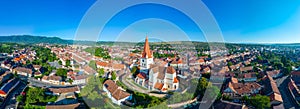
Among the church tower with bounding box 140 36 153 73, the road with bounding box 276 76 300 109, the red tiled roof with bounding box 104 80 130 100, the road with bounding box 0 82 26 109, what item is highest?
the church tower with bounding box 140 36 153 73

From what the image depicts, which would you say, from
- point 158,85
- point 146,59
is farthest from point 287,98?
point 146,59

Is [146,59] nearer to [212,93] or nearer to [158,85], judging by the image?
[158,85]

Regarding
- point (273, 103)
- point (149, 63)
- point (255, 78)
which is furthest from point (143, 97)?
point (255, 78)

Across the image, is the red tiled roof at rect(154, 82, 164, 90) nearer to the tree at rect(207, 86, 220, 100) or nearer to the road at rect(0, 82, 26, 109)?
the tree at rect(207, 86, 220, 100)

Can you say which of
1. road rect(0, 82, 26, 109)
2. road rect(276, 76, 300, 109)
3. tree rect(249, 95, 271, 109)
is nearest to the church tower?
tree rect(249, 95, 271, 109)

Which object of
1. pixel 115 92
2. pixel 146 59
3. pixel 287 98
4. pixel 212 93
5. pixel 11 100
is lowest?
pixel 11 100

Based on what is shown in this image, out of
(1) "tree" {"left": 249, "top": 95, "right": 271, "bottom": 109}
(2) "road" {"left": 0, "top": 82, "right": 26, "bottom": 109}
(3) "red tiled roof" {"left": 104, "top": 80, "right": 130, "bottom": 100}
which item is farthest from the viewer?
(3) "red tiled roof" {"left": 104, "top": 80, "right": 130, "bottom": 100}

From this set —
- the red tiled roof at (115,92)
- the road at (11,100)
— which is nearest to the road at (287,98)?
the red tiled roof at (115,92)

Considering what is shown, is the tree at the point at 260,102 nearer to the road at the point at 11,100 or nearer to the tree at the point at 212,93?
the tree at the point at 212,93

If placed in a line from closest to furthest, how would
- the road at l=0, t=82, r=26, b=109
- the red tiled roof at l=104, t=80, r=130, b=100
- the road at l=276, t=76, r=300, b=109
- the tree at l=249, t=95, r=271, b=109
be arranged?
1. the tree at l=249, t=95, r=271, b=109
2. the road at l=0, t=82, r=26, b=109
3. the red tiled roof at l=104, t=80, r=130, b=100
4. the road at l=276, t=76, r=300, b=109

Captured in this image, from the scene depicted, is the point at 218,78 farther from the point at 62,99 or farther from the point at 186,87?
the point at 62,99

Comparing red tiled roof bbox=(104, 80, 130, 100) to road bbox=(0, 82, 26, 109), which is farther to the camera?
red tiled roof bbox=(104, 80, 130, 100)

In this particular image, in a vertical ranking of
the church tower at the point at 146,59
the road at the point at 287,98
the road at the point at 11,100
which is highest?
the church tower at the point at 146,59
